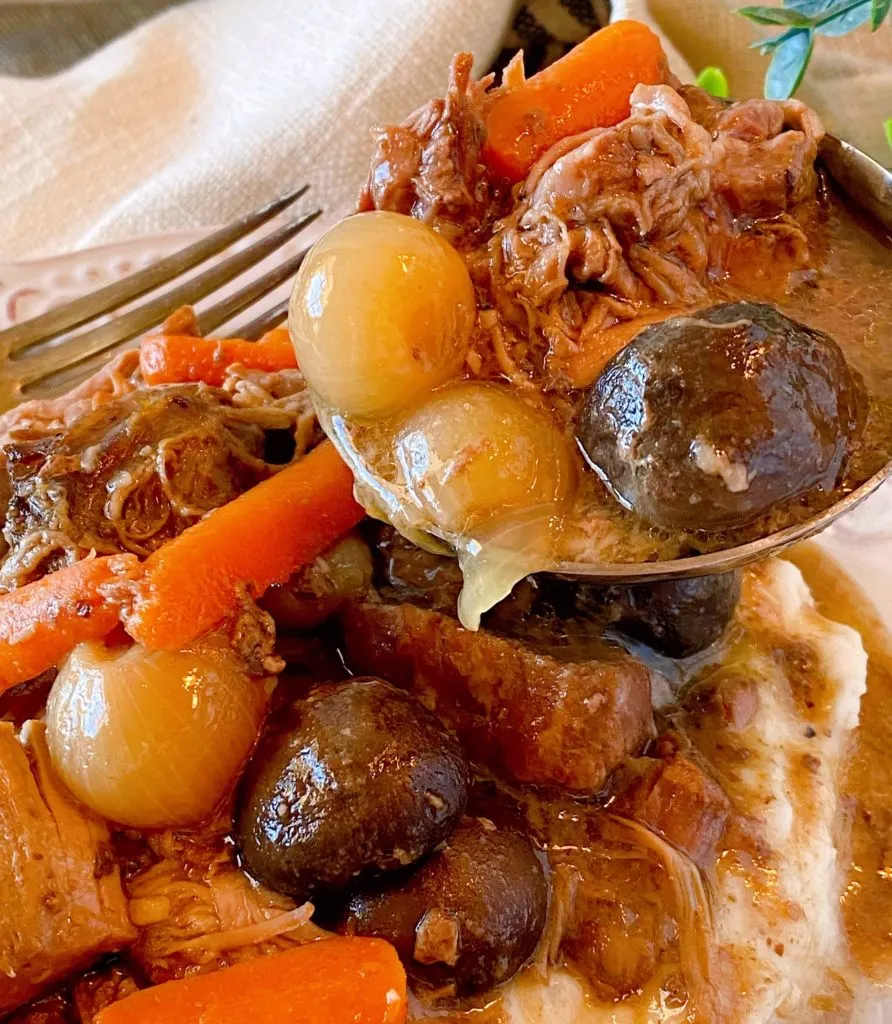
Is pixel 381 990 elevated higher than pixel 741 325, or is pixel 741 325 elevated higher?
pixel 741 325

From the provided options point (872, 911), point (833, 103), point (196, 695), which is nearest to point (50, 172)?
point (196, 695)

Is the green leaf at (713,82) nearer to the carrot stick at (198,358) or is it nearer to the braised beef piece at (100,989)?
the carrot stick at (198,358)

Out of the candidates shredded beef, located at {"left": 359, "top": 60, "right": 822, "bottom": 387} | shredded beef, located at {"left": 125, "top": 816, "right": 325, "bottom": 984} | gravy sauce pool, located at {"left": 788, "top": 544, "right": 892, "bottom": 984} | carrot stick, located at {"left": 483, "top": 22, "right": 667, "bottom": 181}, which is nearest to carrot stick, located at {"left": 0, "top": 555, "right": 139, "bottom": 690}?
shredded beef, located at {"left": 125, "top": 816, "right": 325, "bottom": 984}

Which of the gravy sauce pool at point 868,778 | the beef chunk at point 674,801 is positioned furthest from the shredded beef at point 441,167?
the gravy sauce pool at point 868,778

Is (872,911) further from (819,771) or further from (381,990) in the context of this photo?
(381,990)

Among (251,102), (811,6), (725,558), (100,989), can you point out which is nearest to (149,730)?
(100,989)
